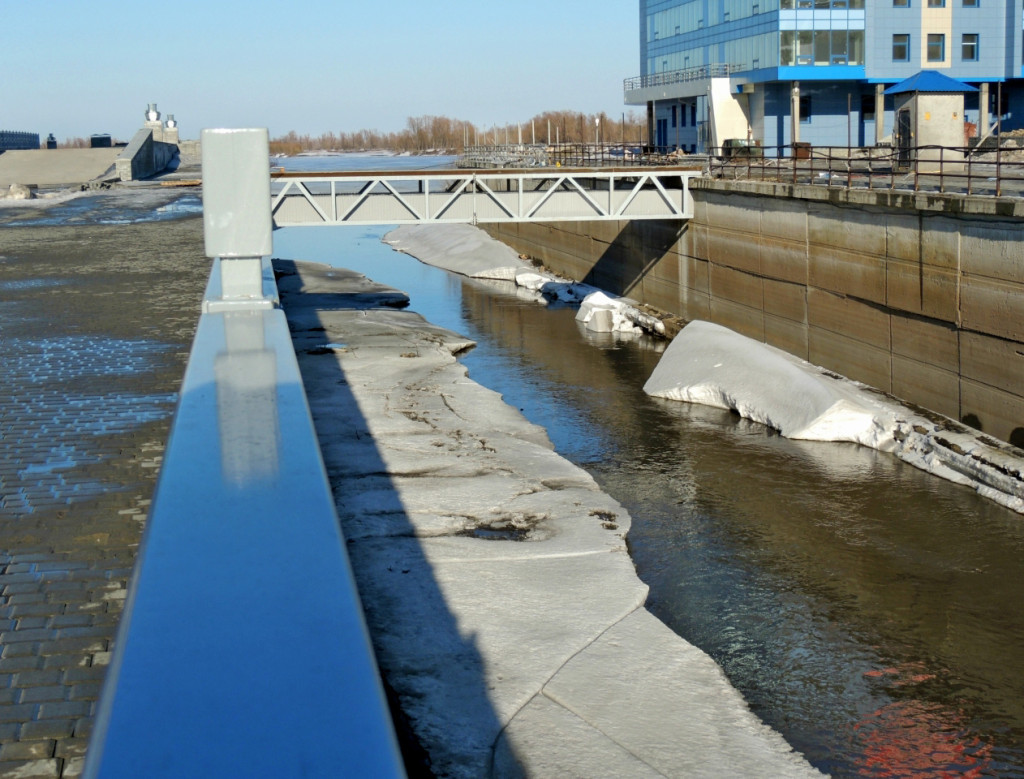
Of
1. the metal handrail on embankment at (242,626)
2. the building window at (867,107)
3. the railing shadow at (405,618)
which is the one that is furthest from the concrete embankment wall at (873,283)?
the building window at (867,107)

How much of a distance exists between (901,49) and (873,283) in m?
30.6

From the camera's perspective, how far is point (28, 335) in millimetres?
19562

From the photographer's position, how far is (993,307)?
58.7ft

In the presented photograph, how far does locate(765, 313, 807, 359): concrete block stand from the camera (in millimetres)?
24753

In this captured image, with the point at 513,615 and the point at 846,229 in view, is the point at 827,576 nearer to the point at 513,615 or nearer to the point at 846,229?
the point at 513,615

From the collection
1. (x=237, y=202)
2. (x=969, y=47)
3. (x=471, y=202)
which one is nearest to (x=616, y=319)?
(x=471, y=202)

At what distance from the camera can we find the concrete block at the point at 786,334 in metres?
24.8

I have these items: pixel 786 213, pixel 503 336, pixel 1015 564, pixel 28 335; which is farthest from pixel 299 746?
pixel 503 336

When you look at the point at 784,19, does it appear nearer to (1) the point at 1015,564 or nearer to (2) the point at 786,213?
(2) the point at 786,213

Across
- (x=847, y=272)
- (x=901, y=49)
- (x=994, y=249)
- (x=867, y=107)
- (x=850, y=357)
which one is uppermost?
(x=901, y=49)

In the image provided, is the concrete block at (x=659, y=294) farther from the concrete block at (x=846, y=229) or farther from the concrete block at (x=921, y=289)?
the concrete block at (x=921, y=289)

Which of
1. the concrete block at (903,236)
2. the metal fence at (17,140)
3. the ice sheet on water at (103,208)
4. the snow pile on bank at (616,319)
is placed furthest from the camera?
the metal fence at (17,140)

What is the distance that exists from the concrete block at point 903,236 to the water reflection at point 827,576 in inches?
168

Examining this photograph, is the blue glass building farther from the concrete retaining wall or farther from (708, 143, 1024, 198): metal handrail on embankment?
the concrete retaining wall
